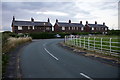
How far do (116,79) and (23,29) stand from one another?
70.8 meters

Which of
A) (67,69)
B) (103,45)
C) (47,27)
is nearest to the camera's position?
(67,69)

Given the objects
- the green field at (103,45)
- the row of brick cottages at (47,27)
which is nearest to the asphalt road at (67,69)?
the green field at (103,45)

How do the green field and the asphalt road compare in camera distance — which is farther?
the green field

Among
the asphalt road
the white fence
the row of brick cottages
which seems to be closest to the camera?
the asphalt road

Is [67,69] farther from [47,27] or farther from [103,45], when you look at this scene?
[47,27]

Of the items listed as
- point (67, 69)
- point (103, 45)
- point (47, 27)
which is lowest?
point (67, 69)

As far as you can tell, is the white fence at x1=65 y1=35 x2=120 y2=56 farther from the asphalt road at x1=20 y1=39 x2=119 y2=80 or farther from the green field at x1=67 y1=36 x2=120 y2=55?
the asphalt road at x1=20 y1=39 x2=119 y2=80

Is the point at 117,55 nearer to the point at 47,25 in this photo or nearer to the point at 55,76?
the point at 55,76

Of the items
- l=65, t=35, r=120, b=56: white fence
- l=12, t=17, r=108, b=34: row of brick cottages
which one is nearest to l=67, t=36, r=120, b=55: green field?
l=65, t=35, r=120, b=56: white fence

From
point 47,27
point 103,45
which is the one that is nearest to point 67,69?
point 103,45

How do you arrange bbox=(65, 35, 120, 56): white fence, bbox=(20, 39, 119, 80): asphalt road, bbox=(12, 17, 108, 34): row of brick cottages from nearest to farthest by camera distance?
bbox=(20, 39, 119, 80): asphalt road → bbox=(65, 35, 120, 56): white fence → bbox=(12, 17, 108, 34): row of brick cottages

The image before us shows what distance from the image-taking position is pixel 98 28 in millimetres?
100625

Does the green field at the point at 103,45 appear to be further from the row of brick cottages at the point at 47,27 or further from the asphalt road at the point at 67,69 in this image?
the row of brick cottages at the point at 47,27

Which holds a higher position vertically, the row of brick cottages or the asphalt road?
the row of brick cottages
